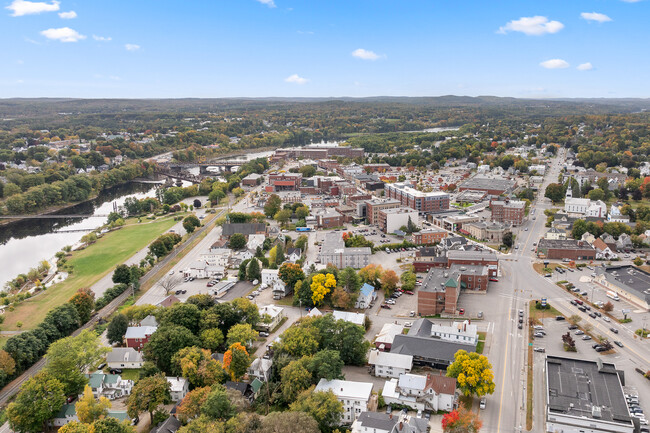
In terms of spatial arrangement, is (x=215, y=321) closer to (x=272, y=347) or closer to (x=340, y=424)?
(x=272, y=347)

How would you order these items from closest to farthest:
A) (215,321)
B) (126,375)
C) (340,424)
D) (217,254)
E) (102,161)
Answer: (340,424), (126,375), (215,321), (217,254), (102,161)

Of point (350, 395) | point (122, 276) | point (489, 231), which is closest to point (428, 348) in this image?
point (350, 395)

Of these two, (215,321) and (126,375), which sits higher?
(215,321)

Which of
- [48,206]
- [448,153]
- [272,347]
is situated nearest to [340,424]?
[272,347]

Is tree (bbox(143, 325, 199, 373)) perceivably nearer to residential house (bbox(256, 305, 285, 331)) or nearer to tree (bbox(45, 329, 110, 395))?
tree (bbox(45, 329, 110, 395))

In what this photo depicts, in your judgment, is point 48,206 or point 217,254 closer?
point 217,254

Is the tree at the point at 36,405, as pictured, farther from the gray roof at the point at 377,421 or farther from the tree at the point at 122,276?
the tree at the point at 122,276
